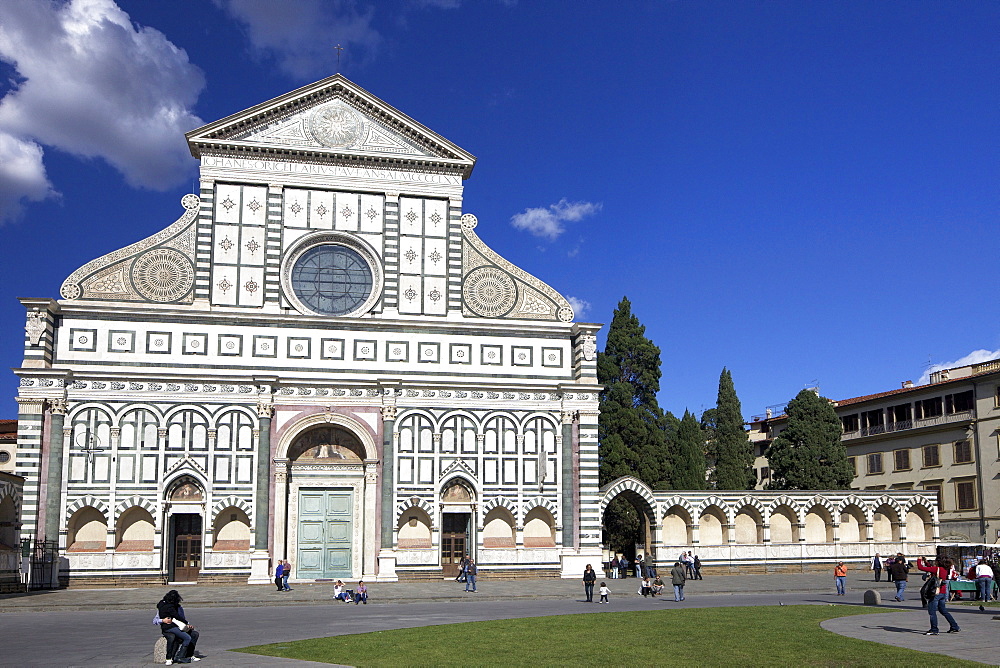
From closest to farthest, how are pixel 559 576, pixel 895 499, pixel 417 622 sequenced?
pixel 417 622 < pixel 559 576 < pixel 895 499

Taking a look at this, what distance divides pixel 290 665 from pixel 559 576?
2517 centimetres

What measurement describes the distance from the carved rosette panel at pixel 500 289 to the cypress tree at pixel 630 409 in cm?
1132

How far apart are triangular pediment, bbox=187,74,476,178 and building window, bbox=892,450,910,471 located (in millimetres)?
32173

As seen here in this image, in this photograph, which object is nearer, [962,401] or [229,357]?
[229,357]

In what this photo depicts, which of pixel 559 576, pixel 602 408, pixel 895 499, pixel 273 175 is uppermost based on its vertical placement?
pixel 273 175

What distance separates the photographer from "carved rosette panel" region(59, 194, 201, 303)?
38250 mm

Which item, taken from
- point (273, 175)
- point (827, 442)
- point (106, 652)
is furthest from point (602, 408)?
point (106, 652)

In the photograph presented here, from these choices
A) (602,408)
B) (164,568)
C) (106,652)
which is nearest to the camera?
(106,652)

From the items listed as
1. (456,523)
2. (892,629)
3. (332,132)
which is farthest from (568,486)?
(892,629)

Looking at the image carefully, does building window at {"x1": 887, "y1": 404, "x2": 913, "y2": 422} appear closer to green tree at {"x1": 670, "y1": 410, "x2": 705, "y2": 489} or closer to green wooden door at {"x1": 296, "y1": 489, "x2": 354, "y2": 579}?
green tree at {"x1": 670, "y1": 410, "x2": 705, "y2": 489}

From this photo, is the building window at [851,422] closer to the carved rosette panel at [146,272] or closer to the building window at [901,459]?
the building window at [901,459]

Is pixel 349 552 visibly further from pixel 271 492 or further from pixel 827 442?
pixel 827 442

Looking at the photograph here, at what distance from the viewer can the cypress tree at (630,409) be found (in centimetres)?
5084

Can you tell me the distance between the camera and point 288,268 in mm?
40281
